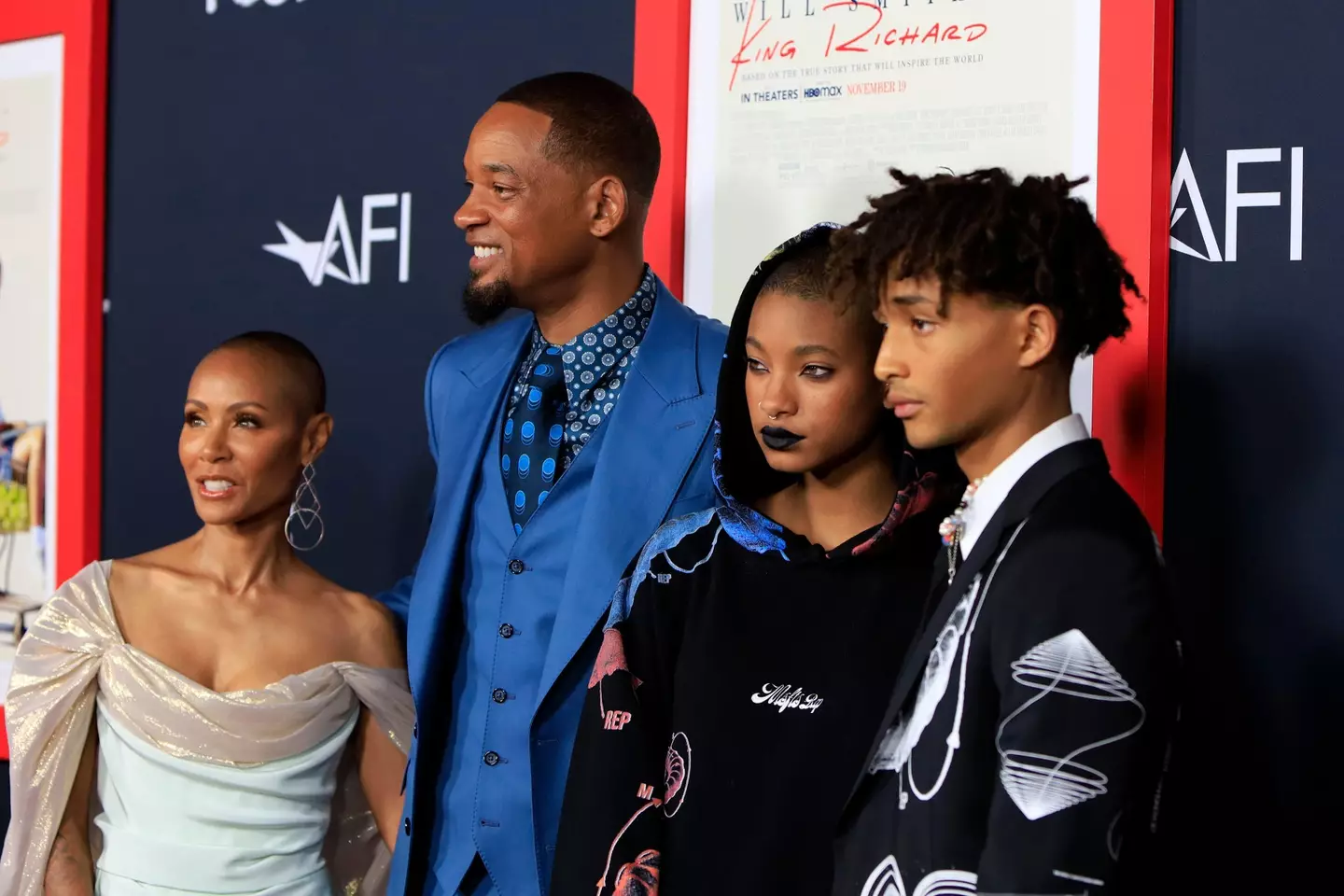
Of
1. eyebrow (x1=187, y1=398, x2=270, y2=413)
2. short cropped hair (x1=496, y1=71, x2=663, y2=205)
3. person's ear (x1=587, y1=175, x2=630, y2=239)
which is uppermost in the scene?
short cropped hair (x1=496, y1=71, x2=663, y2=205)

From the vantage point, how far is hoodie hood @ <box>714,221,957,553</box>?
150cm

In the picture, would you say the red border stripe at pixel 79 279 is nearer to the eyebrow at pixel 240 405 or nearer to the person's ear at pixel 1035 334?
the eyebrow at pixel 240 405

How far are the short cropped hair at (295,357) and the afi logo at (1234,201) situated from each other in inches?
47.0

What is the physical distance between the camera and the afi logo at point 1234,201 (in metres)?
1.84

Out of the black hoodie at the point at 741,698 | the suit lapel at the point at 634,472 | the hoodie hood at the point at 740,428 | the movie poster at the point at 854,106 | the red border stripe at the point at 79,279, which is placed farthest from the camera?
the red border stripe at the point at 79,279

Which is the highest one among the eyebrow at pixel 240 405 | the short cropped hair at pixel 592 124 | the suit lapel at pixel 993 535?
the short cropped hair at pixel 592 124

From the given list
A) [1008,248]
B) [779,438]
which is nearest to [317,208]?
[779,438]

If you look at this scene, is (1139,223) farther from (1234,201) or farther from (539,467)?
(539,467)

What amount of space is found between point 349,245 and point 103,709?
3.24ft

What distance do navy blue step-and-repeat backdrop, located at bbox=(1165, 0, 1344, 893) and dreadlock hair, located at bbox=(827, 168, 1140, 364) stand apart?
61 centimetres

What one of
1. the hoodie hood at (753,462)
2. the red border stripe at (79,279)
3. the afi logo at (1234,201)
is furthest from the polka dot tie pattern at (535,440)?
the red border stripe at (79,279)

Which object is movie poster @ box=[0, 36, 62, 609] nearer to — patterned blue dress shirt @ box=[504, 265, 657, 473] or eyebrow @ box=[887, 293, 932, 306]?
patterned blue dress shirt @ box=[504, 265, 657, 473]

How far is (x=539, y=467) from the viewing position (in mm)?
1867

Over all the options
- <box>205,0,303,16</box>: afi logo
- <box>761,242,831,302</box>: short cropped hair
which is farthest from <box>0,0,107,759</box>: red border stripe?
<box>761,242,831,302</box>: short cropped hair
